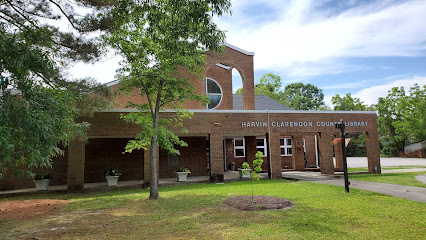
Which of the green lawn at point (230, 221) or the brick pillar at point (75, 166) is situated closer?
the green lawn at point (230, 221)

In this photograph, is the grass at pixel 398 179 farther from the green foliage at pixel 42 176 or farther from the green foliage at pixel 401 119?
the green foliage at pixel 401 119

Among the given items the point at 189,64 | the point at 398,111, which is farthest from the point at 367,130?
the point at 398,111

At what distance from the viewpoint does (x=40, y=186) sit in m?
15.6

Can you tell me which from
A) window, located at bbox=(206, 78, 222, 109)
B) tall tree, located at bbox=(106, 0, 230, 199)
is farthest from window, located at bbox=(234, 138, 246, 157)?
tall tree, located at bbox=(106, 0, 230, 199)

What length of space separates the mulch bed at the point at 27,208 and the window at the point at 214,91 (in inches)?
477

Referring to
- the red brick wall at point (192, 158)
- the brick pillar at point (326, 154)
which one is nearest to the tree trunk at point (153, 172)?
the red brick wall at point (192, 158)

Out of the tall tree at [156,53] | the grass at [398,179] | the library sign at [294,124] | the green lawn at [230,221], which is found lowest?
the green lawn at [230,221]

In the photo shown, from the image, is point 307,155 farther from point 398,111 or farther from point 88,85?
point 398,111

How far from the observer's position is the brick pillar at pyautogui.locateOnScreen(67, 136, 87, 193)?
48.4 feet

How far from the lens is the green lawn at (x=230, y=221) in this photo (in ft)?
20.8

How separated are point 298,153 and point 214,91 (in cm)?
959

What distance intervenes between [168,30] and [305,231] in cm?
680

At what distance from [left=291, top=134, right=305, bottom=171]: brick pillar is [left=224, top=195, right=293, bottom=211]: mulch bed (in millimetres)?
15113

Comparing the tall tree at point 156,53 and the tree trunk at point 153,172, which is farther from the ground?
the tall tree at point 156,53
